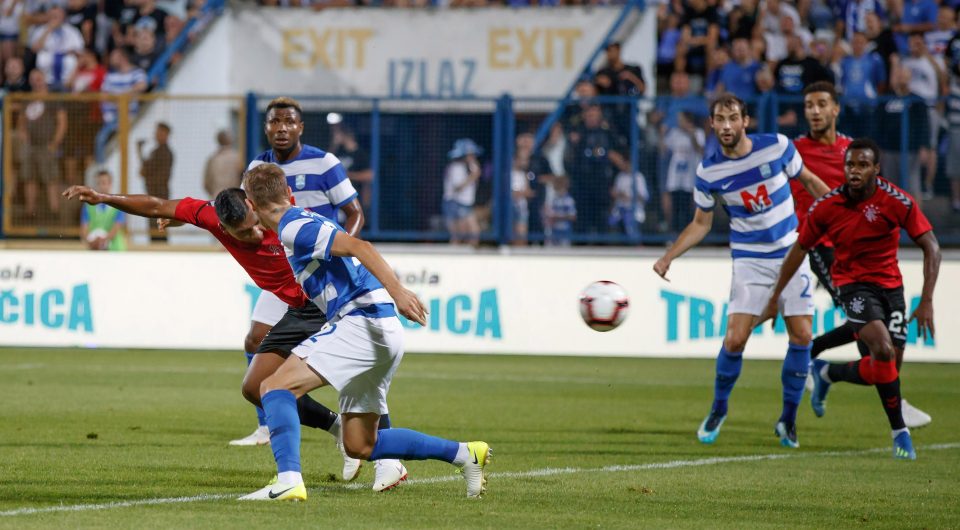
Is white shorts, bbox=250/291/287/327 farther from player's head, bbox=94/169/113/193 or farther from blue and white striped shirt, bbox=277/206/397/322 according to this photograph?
player's head, bbox=94/169/113/193

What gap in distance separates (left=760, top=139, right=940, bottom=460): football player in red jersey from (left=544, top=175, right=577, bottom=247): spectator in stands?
7522 mm

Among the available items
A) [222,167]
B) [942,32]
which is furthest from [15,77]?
[942,32]

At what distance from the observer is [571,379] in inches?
584

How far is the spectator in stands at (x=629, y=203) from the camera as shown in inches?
673

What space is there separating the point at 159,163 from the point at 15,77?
14.3 feet

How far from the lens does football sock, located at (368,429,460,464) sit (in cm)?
697

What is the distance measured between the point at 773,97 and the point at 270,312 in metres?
9.51

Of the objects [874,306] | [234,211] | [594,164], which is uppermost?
[594,164]

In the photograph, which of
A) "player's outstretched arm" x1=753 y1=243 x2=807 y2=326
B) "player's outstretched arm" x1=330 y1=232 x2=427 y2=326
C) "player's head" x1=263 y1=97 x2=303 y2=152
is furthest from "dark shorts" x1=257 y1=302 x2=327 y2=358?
"player's outstretched arm" x1=753 y1=243 x2=807 y2=326

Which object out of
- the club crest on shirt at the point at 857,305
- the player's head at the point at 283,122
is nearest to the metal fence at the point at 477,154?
the club crest on shirt at the point at 857,305

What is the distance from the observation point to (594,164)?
17.2 metres

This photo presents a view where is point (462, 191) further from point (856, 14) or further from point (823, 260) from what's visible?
point (823, 260)

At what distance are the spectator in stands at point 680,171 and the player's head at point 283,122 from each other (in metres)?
8.47

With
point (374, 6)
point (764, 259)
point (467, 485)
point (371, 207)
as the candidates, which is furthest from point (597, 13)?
point (467, 485)
